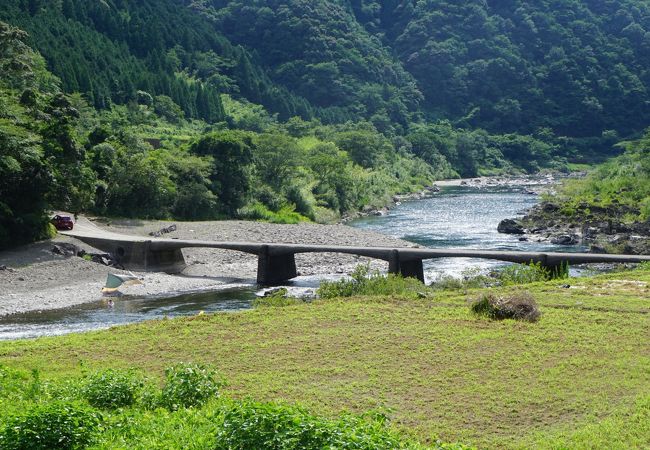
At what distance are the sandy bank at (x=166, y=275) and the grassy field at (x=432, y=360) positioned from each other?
17.7 meters

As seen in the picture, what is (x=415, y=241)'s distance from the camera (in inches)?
2830

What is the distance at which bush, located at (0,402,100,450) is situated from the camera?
41.4ft

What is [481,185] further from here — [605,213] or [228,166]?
[228,166]

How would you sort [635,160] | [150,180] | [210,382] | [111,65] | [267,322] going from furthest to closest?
[111,65] < [635,160] < [150,180] < [267,322] < [210,382]

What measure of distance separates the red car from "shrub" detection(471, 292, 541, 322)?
39.0 m

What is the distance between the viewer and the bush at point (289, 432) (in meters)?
11.8

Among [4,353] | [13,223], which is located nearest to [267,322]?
[4,353]

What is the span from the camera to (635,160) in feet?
320

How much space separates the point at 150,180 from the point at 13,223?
1910 centimetres

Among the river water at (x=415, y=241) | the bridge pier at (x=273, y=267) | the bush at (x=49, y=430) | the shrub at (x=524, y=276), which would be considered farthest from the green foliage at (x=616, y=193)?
the bush at (x=49, y=430)

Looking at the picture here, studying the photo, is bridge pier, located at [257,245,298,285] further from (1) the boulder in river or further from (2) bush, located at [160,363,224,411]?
(2) bush, located at [160,363,224,411]

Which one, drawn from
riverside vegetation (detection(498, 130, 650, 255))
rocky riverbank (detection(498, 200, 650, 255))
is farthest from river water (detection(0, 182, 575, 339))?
riverside vegetation (detection(498, 130, 650, 255))

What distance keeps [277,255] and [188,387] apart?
3547 centimetres

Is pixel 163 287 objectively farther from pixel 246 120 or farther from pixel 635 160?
pixel 246 120
